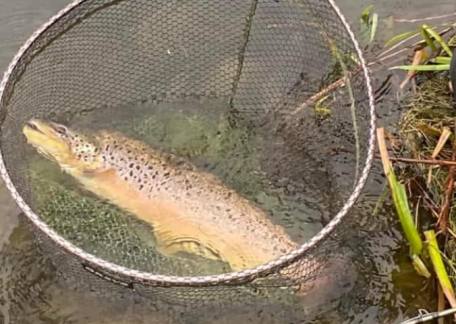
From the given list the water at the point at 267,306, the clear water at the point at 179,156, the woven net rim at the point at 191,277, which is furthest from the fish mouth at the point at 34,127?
the woven net rim at the point at 191,277

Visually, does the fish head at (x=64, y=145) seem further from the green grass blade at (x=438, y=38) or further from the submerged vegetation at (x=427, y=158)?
the green grass blade at (x=438, y=38)

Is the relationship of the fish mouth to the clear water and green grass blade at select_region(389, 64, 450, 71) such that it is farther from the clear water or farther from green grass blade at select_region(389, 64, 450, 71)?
green grass blade at select_region(389, 64, 450, 71)

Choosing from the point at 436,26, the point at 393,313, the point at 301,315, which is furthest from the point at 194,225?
the point at 436,26

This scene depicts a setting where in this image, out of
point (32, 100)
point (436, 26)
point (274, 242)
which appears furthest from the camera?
point (436, 26)

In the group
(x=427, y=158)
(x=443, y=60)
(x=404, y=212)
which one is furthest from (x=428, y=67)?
(x=404, y=212)

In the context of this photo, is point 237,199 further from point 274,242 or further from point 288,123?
point 288,123

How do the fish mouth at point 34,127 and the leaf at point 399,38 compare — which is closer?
the fish mouth at point 34,127
